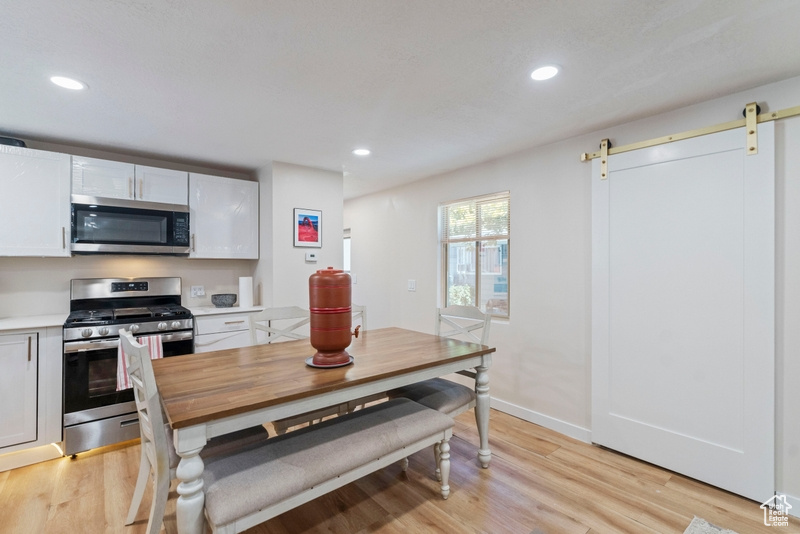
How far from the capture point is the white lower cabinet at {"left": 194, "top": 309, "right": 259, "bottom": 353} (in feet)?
9.87

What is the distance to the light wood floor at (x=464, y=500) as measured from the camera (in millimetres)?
1775

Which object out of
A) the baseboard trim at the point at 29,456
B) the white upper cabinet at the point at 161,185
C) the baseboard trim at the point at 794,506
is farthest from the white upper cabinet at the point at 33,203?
the baseboard trim at the point at 794,506

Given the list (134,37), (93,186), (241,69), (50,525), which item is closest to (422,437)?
(50,525)

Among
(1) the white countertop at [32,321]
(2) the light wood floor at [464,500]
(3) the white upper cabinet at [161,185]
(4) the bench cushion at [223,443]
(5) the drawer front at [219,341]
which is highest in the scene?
(3) the white upper cabinet at [161,185]

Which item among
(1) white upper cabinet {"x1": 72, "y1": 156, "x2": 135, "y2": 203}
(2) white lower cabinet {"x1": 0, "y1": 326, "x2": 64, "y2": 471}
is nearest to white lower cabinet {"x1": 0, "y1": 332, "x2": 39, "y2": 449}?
(2) white lower cabinet {"x1": 0, "y1": 326, "x2": 64, "y2": 471}

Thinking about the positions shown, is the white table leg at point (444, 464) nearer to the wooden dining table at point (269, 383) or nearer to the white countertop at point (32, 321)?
the wooden dining table at point (269, 383)

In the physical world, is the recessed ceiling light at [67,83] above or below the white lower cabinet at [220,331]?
above

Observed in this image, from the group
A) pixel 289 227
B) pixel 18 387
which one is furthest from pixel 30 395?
pixel 289 227

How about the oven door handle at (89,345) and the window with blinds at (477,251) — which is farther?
the window with blinds at (477,251)

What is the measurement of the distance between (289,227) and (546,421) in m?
2.87

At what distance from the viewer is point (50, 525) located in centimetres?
179

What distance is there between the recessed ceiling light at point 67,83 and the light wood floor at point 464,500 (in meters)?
2.29

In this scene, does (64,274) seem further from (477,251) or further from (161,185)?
(477,251)

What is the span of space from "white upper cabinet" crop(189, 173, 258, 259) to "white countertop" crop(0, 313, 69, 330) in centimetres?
102
